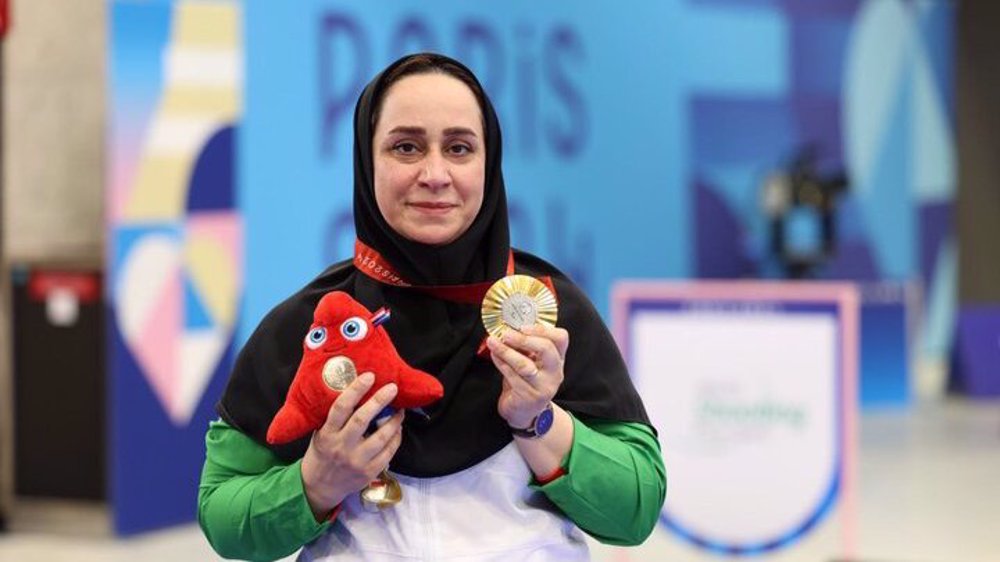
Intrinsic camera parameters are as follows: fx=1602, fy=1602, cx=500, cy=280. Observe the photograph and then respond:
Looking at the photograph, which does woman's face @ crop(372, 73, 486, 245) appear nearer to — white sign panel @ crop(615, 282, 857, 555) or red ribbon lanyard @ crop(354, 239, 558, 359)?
red ribbon lanyard @ crop(354, 239, 558, 359)

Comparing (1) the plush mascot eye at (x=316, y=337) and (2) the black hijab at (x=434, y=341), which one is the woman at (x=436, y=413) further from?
(1) the plush mascot eye at (x=316, y=337)

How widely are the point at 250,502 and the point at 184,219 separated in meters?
4.45

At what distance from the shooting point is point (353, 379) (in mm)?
1803

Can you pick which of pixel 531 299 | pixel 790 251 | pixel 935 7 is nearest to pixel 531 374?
pixel 531 299

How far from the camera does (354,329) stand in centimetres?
182

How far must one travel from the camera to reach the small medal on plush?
70.9 inches

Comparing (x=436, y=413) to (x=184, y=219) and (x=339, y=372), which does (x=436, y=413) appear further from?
(x=184, y=219)

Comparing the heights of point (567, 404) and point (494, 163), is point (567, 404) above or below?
below

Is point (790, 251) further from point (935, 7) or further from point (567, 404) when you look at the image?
point (567, 404)

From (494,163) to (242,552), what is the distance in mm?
569

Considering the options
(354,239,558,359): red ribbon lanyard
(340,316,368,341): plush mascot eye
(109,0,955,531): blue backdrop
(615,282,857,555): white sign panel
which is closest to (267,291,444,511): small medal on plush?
(340,316,368,341): plush mascot eye

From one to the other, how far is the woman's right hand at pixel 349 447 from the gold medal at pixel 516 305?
142 millimetres

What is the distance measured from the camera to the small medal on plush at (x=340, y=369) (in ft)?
5.91

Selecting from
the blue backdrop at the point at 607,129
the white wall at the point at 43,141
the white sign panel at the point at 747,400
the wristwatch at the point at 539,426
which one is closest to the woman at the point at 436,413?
the wristwatch at the point at 539,426
